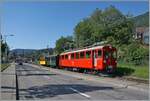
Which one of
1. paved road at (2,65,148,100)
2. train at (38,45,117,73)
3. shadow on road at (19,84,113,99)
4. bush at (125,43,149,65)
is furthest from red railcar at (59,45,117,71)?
shadow on road at (19,84,113,99)

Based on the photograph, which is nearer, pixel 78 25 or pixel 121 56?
pixel 121 56

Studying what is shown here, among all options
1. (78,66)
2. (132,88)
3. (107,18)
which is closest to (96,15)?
(107,18)

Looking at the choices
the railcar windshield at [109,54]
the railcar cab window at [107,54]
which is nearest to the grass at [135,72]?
the railcar windshield at [109,54]

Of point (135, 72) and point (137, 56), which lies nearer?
point (135, 72)

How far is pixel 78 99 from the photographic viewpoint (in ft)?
58.4

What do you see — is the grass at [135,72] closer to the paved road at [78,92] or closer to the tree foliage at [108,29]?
the tree foliage at [108,29]

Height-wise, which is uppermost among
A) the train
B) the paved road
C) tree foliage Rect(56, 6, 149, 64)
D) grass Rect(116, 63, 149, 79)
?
tree foliage Rect(56, 6, 149, 64)

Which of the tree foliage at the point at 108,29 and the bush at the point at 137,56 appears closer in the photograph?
the bush at the point at 137,56

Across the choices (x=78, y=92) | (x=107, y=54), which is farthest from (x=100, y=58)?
(x=78, y=92)

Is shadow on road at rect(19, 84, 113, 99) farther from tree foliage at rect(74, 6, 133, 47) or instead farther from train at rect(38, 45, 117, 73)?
tree foliage at rect(74, 6, 133, 47)

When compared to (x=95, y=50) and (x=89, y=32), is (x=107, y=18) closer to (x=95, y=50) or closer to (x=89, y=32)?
(x=89, y=32)

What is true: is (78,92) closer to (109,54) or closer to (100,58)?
(100,58)

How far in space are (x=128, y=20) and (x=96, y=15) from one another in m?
15.0

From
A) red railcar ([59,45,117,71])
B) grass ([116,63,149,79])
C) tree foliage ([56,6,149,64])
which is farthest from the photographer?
tree foliage ([56,6,149,64])
